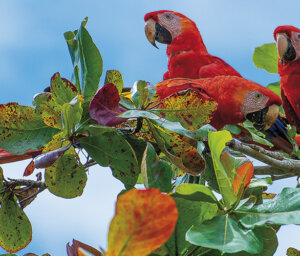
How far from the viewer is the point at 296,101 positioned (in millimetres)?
1769

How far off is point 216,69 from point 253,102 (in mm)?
500

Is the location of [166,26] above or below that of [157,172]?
above

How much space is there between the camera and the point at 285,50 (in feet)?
5.84

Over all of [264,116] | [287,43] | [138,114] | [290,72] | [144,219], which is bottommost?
[144,219]

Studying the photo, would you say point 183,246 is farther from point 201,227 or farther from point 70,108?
point 70,108

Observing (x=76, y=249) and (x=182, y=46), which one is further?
(x=182, y=46)

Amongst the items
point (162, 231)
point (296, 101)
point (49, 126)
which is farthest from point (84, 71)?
point (296, 101)

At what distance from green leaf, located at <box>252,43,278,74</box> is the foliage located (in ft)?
3.10

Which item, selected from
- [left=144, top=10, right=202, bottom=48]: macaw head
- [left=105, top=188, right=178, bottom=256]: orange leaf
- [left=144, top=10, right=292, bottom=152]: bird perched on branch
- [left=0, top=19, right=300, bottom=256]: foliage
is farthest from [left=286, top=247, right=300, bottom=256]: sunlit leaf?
[left=144, top=10, right=202, bottom=48]: macaw head

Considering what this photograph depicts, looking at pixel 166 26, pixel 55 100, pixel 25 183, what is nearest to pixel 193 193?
pixel 55 100

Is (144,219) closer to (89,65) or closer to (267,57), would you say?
(89,65)

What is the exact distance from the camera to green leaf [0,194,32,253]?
0.66 metres

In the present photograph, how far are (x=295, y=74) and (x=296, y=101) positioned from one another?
0.39 feet

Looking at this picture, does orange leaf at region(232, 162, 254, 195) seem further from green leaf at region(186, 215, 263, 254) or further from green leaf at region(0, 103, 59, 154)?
green leaf at region(0, 103, 59, 154)
